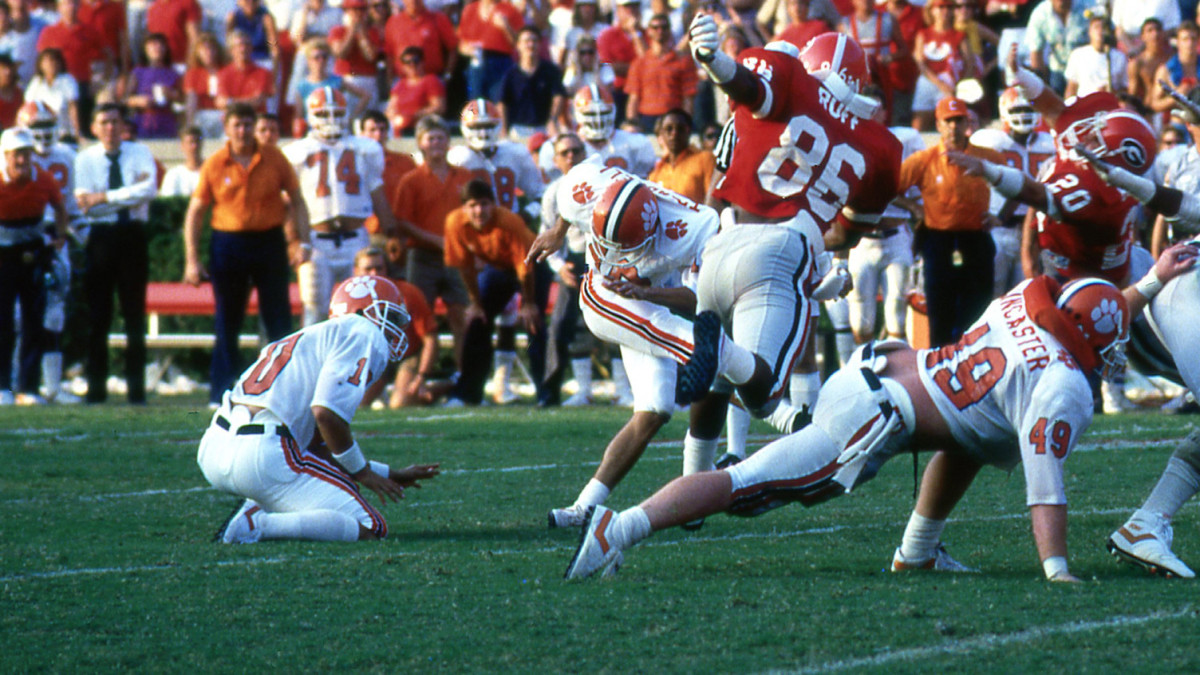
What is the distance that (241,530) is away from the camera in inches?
224

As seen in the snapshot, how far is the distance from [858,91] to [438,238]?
6.03 metres

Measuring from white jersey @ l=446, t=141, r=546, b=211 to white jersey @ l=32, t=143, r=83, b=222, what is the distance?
116 inches

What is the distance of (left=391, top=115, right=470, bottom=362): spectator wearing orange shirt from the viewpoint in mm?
12008

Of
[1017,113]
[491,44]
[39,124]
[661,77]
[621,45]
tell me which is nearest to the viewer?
[1017,113]

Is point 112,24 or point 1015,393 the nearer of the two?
point 1015,393

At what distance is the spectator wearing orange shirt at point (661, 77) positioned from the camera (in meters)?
13.6

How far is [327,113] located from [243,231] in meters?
1.37

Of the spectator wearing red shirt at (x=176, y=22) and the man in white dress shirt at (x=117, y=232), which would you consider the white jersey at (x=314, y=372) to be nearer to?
the man in white dress shirt at (x=117, y=232)

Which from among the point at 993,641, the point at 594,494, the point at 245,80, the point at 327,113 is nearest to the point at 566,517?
the point at 594,494

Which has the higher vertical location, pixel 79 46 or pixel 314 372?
pixel 79 46

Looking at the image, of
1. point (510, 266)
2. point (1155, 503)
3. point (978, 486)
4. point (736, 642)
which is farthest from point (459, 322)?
point (736, 642)

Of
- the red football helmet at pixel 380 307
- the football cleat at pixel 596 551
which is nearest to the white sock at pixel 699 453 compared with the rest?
the red football helmet at pixel 380 307

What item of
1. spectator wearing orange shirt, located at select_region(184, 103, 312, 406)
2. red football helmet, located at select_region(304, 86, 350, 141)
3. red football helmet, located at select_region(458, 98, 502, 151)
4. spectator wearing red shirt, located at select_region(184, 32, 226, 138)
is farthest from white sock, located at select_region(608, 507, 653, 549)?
spectator wearing red shirt, located at select_region(184, 32, 226, 138)

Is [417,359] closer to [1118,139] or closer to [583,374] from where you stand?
[583,374]
